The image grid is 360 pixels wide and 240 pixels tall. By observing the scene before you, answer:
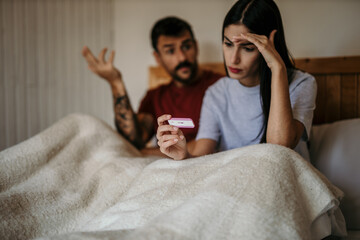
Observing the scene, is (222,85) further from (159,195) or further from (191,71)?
(159,195)

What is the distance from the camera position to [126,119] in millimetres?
1547

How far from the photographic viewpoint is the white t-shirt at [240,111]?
3.09 ft

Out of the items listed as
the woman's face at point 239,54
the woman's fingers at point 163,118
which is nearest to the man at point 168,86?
the woman's face at point 239,54

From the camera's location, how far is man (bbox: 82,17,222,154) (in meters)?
1.53

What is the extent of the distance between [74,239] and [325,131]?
40.3 inches

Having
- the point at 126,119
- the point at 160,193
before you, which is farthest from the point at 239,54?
the point at 126,119

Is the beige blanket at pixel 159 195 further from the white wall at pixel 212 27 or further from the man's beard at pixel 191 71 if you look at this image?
the white wall at pixel 212 27

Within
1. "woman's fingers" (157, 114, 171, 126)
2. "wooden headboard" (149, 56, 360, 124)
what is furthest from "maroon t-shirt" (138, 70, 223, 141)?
"woman's fingers" (157, 114, 171, 126)

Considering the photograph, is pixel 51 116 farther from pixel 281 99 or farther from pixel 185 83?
pixel 281 99

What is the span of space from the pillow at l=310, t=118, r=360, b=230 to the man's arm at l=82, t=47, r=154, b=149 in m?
0.84

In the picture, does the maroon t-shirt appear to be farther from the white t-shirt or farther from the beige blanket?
the beige blanket

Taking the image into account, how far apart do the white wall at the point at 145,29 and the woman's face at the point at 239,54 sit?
2.72 ft

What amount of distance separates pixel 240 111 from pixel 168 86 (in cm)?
70

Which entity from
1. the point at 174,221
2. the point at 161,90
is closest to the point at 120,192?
the point at 174,221
